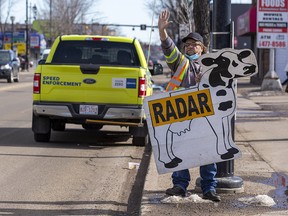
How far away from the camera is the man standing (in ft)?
23.0

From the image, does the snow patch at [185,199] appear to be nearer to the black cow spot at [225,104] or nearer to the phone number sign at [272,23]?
the black cow spot at [225,104]

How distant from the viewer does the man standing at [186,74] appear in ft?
23.0

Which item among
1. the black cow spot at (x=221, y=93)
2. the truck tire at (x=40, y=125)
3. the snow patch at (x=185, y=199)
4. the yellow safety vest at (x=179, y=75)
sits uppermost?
the yellow safety vest at (x=179, y=75)

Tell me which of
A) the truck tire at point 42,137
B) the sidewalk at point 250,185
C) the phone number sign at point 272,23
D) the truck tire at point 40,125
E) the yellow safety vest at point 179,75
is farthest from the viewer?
the phone number sign at point 272,23

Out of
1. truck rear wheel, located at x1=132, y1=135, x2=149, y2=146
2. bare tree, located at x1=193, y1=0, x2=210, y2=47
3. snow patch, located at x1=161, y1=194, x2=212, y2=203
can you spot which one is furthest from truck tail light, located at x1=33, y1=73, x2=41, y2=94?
snow patch, located at x1=161, y1=194, x2=212, y2=203

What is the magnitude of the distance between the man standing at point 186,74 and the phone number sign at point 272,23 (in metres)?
16.4

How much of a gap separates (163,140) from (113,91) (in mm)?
4930

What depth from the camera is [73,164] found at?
34.0ft

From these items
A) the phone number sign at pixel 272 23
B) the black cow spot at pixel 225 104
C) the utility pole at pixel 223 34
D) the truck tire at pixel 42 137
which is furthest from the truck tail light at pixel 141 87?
the phone number sign at pixel 272 23

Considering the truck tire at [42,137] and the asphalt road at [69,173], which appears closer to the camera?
the asphalt road at [69,173]

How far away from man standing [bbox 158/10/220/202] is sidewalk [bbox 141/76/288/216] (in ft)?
0.41

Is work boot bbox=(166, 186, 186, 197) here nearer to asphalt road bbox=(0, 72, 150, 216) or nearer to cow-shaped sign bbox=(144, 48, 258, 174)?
cow-shaped sign bbox=(144, 48, 258, 174)

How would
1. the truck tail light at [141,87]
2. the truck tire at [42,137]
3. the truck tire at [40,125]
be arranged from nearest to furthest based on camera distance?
the truck tail light at [141,87], the truck tire at [40,125], the truck tire at [42,137]

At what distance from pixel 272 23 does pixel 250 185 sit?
1659 cm
